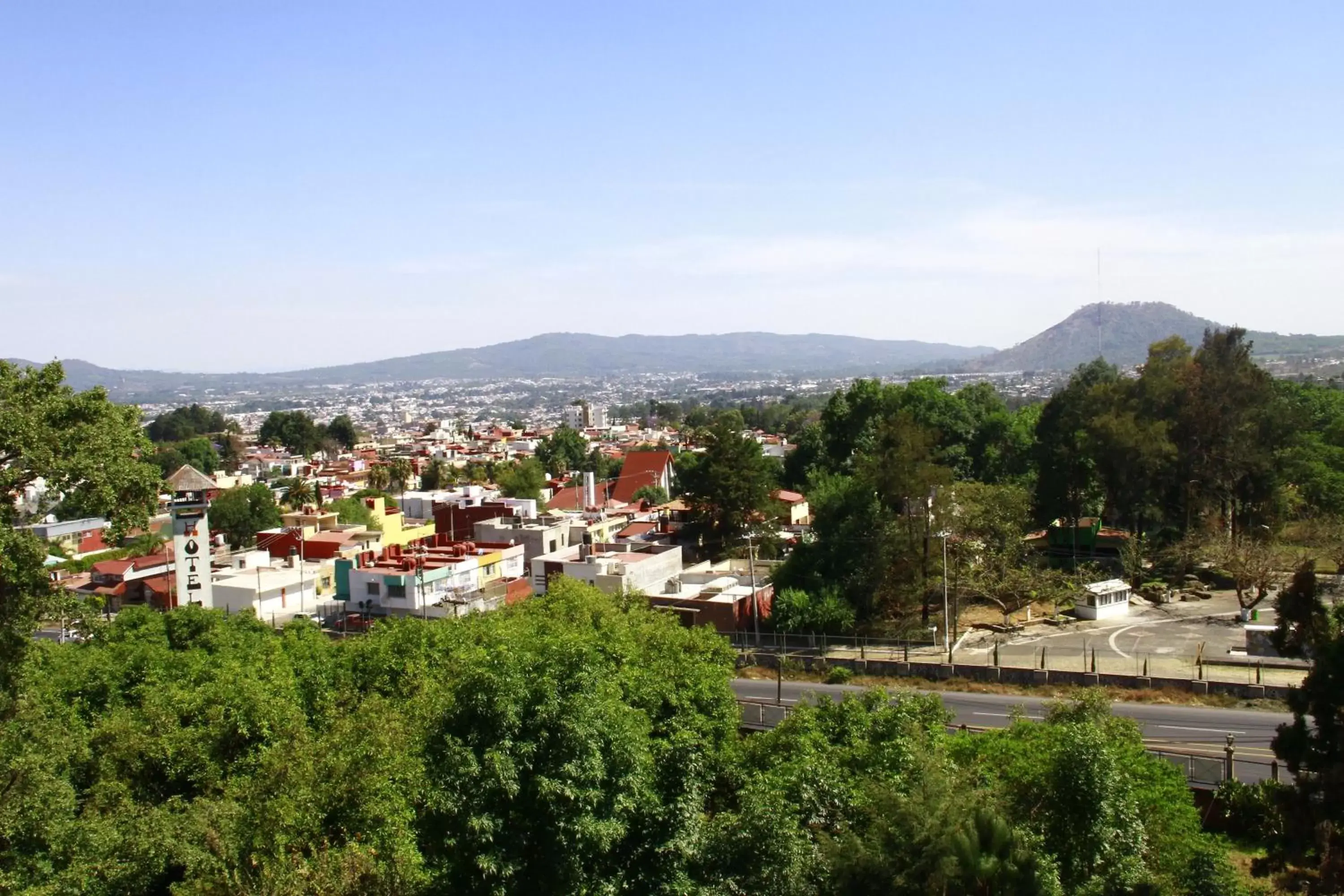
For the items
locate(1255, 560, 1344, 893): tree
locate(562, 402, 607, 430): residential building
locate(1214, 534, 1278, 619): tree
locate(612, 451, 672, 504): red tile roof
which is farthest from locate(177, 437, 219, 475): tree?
locate(1255, 560, 1344, 893): tree

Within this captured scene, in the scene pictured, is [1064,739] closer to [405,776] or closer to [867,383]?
[405,776]

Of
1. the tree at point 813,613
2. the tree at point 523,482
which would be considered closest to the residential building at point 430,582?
the tree at point 813,613

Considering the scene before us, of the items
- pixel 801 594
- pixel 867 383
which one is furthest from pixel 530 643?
pixel 867 383

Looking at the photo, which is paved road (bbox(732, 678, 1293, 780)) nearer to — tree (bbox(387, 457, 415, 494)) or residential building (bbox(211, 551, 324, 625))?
residential building (bbox(211, 551, 324, 625))

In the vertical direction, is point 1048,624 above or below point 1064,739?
below

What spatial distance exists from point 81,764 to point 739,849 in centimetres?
1082

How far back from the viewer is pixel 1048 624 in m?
29.7

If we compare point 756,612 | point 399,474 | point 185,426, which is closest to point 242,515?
point 399,474

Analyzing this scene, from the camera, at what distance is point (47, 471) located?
38.8 feet

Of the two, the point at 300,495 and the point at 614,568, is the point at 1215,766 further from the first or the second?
the point at 300,495

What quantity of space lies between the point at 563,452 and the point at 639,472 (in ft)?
69.5

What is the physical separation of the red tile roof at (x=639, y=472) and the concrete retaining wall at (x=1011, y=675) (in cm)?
3207

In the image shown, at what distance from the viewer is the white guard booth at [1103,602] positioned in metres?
29.7

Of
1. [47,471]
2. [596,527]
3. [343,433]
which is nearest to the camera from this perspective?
[47,471]
